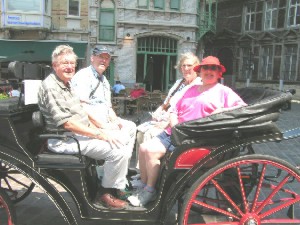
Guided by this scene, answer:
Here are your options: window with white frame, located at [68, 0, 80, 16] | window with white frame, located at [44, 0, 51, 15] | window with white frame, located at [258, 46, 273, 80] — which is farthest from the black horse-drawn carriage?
window with white frame, located at [258, 46, 273, 80]

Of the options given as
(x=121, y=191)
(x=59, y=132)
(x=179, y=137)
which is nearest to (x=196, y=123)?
(x=179, y=137)

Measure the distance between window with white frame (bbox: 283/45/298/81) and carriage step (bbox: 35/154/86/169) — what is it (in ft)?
85.4

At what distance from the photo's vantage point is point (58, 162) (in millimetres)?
3045

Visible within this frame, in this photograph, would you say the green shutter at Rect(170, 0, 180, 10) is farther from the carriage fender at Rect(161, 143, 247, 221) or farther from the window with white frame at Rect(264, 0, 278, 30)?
the carriage fender at Rect(161, 143, 247, 221)

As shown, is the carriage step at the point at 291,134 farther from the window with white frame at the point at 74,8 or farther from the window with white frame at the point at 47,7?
the window with white frame at the point at 74,8

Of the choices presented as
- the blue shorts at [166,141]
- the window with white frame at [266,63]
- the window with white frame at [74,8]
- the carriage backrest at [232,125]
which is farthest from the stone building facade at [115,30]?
the carriage backrest at [232,125]

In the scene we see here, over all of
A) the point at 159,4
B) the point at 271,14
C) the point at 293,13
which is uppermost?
the point at 271,14

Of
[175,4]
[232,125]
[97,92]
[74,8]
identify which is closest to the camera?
[232,125]

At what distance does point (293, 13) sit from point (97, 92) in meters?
26.2

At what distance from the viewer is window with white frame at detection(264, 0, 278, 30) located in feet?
94.0

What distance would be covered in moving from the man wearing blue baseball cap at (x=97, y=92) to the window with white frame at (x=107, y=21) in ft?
63.7

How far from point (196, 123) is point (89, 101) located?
5.32 ft

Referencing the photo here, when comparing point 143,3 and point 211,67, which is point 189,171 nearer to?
point 211,67

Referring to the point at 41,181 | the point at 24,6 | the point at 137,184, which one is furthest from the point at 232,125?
the point at 24,6
